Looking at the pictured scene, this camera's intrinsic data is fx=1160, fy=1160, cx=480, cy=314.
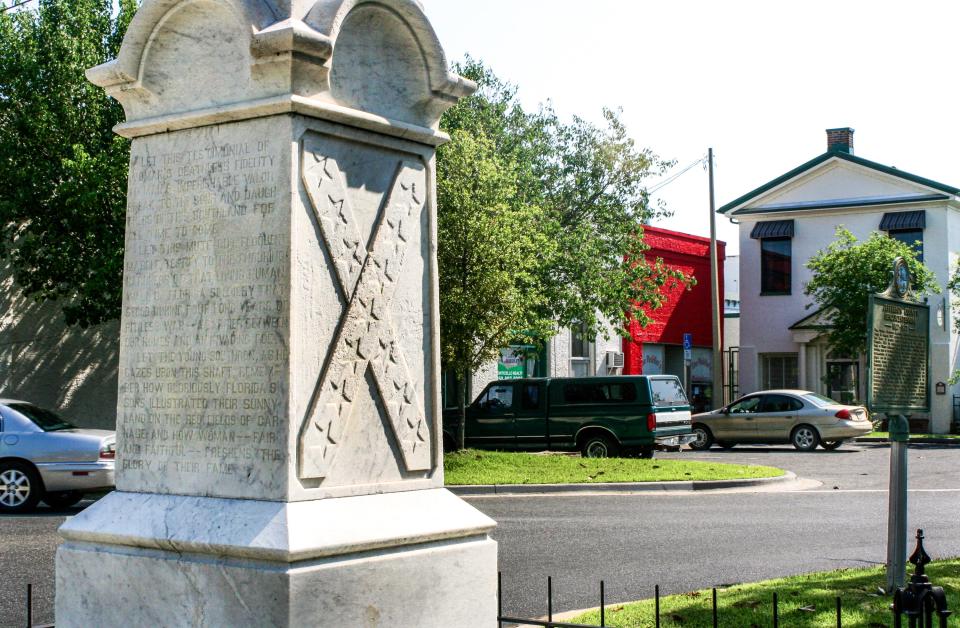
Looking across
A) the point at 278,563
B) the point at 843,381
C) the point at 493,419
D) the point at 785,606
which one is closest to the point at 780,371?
the point at 843,381

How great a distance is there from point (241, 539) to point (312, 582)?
30 cm

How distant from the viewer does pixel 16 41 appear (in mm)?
21484

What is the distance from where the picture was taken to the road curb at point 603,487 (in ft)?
58.0

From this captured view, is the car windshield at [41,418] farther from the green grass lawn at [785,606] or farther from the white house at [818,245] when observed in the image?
the white house at [818,245]

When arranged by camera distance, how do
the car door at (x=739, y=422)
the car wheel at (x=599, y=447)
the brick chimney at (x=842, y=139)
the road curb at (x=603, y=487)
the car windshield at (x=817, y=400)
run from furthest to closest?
1. the brick chimney at (x=842, y=139)
2. the car door at (x=739, y=422)
3. the car windshield at (x=817, y=400)
4. the car wheel at (x=599, y=447)
5. the road curb at (x=603, y=487)

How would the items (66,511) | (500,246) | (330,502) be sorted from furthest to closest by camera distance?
(500,246) → (66,511) → (330,502)

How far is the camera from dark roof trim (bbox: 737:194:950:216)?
39.7 meters

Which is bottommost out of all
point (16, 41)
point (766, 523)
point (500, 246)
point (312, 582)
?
point (766, 523)

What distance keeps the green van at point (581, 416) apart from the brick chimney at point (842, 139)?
71.3 feet

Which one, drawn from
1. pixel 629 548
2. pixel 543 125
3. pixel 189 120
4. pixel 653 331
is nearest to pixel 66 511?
pixel 629 548

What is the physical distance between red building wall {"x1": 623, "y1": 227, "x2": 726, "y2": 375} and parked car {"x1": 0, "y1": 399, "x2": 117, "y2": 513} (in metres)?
26.7

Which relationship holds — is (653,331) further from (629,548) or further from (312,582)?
(312,582)

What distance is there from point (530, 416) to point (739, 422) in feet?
24.7

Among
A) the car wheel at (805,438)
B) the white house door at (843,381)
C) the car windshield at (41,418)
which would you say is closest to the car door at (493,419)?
the car wheel at (805,438)
